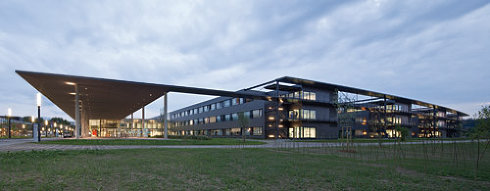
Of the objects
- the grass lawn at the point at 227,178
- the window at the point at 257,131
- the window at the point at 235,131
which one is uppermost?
the grass lawn at the point at 227,178

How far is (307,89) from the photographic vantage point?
51.9 m

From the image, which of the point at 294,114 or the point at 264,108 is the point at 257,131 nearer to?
the point at 264,108

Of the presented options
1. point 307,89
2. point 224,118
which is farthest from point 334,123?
point 224,118

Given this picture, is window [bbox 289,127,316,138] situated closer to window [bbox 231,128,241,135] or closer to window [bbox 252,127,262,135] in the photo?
window [bbox 252,127,262,135]

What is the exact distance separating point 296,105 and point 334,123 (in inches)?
407

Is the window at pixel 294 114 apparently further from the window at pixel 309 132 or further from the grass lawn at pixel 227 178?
the grass lawn at pixel 227 178

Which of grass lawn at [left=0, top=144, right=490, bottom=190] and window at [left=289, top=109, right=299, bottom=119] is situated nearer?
grass lawn at [left=0, top=144, right=490, bottom=190]

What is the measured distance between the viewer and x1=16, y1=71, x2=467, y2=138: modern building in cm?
3041

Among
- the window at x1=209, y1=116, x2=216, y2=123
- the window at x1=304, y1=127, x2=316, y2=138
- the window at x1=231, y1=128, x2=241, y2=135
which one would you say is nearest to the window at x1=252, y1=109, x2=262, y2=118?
the window at x1=231, y1=128, x2=241, y2=135

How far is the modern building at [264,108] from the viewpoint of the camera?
30.4 meters

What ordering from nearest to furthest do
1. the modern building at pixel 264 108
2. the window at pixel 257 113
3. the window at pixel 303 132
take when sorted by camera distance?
the modern building at pixel 264 108 → the window at pixel 303 132 → the window at pixel 257 113

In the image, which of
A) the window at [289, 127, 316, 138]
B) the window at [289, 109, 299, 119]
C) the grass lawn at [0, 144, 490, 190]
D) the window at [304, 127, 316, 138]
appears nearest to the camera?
the grass lawn at [0, 144, 490, 190]

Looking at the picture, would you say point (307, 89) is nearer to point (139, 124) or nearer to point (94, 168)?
point (94, 168)

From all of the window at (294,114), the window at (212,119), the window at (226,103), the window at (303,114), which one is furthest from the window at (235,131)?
the window at (294,114)
